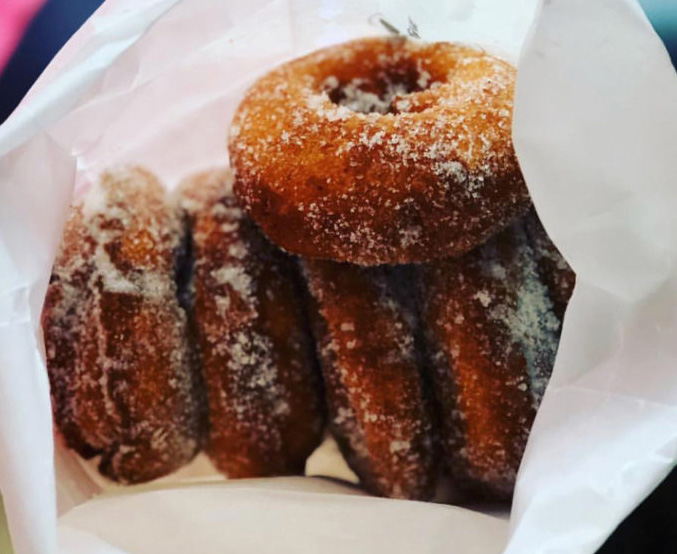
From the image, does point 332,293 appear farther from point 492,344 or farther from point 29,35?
point 29,35

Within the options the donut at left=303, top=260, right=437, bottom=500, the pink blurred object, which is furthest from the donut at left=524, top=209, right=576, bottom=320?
the pink blurred object

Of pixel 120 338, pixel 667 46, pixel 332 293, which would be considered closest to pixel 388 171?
pixel 332 293

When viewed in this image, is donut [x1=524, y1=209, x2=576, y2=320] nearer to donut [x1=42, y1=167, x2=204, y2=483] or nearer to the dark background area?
the dark background area

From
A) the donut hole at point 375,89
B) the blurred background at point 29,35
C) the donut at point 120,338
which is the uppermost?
the blurred background at point 29,35

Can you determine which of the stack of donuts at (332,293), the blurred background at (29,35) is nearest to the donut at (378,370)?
the stack of donuts at (332,293)

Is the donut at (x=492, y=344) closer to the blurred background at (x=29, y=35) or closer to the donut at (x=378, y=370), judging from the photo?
the donut at (x=378, y=370)

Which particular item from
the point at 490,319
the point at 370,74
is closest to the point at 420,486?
the point at 490,319
